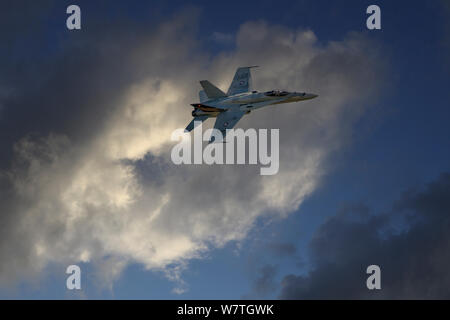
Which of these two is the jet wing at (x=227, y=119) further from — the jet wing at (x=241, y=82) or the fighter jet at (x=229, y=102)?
the jet wing at (x=241, y=82)

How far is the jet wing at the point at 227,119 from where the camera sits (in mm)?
88125

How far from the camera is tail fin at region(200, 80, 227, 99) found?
89938 millimetres

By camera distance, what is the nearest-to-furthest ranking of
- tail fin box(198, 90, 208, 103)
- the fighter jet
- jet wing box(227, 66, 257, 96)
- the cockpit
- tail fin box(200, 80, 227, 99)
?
the fighter jet < tail fin box(200, 80, 227, 99) < the cockpit < tail fin box(198, 90, 208, 103) < jet wing box(227, 66, 257, 96)

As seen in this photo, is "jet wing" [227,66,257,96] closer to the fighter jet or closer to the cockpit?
the fighter jet

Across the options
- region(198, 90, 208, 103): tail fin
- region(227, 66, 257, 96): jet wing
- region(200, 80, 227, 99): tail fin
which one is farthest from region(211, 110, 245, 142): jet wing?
region(227, 66, 257, 96): jet wing

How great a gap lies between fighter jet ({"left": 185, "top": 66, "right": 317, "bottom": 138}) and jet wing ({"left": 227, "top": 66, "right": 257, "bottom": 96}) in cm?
99

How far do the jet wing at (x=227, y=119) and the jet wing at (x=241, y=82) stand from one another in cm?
667

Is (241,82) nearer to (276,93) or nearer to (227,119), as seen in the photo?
(276,93)

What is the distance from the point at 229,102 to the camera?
294ft

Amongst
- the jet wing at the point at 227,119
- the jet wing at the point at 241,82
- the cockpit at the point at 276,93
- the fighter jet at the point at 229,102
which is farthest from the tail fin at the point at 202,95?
the cockpit at the point at 276,93

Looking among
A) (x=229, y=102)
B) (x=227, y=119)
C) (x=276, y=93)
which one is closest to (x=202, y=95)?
(x=229, y=102)
